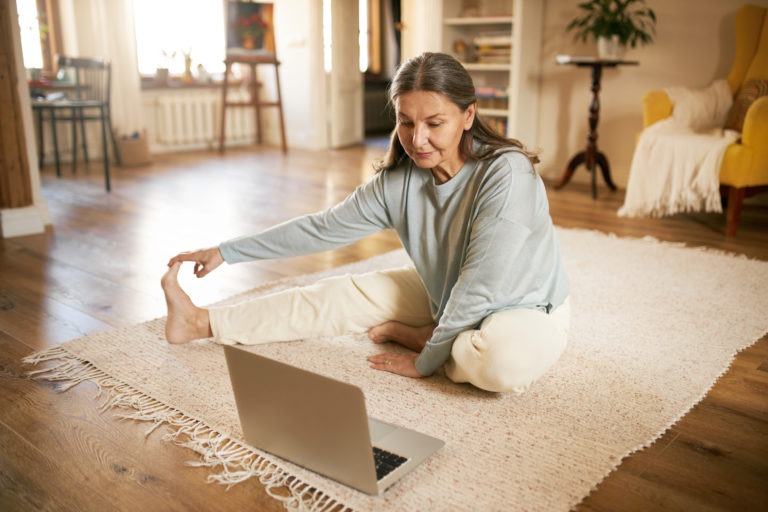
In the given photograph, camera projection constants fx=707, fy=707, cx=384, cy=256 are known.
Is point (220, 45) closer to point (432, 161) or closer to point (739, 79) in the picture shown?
point (739, 79)

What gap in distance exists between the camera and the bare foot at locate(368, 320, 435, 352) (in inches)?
72.2

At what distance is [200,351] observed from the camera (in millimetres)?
1845

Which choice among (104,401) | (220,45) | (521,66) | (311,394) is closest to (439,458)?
(311,394)

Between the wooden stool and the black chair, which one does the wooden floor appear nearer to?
the black chair

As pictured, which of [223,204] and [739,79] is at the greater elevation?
[739,79]

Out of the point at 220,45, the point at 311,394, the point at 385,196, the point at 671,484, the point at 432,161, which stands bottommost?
the point at 671,484

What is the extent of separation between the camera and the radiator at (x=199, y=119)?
606 centimetres

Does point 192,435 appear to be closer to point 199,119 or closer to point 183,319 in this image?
point 183,319

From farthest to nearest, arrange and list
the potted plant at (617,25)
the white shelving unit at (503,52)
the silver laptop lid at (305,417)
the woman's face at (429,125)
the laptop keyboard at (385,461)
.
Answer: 1. the white shelving unit at (503,52)
2. the potted plant at (617,25)
3. the woman's face at (429,125)
4. the laptop keyboard at (385,461)
5. the silver laptop lid at (305,417)

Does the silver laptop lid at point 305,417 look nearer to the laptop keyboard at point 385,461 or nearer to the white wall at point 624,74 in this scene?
the laptop keyboard at point 385,461

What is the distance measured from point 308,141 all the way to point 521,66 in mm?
2416

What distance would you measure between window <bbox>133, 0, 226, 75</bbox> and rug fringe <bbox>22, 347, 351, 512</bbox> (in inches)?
180

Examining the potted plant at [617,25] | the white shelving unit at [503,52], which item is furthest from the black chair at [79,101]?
the potted plant at [617,25]

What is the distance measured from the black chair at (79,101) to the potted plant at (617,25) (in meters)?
2.95
